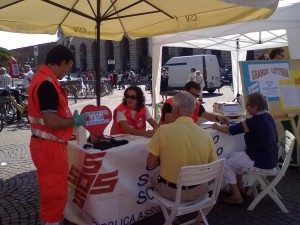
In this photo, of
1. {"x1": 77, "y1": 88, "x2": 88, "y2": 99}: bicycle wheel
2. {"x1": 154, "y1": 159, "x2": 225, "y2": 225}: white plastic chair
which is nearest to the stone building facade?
{"x1": 77, "y1": 88, "x2": 88, "y2": 99}: bicycle wheel

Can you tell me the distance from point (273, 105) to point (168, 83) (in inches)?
715

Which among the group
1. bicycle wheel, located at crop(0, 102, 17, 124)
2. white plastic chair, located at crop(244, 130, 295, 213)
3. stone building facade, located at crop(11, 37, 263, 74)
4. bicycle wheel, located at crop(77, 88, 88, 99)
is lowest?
white plastic chair, located at crop(244, 130, 295, 213)

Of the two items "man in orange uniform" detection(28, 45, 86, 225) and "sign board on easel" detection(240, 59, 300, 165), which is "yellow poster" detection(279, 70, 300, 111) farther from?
"man in orange uniform" detection(28, 45, 86, 225)

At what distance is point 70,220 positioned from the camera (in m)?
3.58

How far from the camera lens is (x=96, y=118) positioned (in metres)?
3.54

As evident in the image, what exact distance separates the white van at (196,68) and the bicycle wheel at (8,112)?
12896mm

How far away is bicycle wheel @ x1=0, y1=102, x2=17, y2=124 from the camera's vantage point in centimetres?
1094

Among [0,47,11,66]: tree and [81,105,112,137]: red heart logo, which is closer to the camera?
[81,105,112,137]: red heart logo

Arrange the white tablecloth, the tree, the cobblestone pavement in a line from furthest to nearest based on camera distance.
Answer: the tree → the cobblestone pavement → the white tablecloth

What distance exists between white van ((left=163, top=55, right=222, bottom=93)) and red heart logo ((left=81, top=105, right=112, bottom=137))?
18.2m

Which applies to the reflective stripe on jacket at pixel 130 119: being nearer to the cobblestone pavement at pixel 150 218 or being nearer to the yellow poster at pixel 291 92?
the cobblestone pavement at pixel 150 218

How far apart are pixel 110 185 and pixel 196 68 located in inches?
772

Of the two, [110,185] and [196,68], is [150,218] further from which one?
[196,68]

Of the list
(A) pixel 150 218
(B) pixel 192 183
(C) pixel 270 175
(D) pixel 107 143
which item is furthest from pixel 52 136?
(C) pixel 270 175
